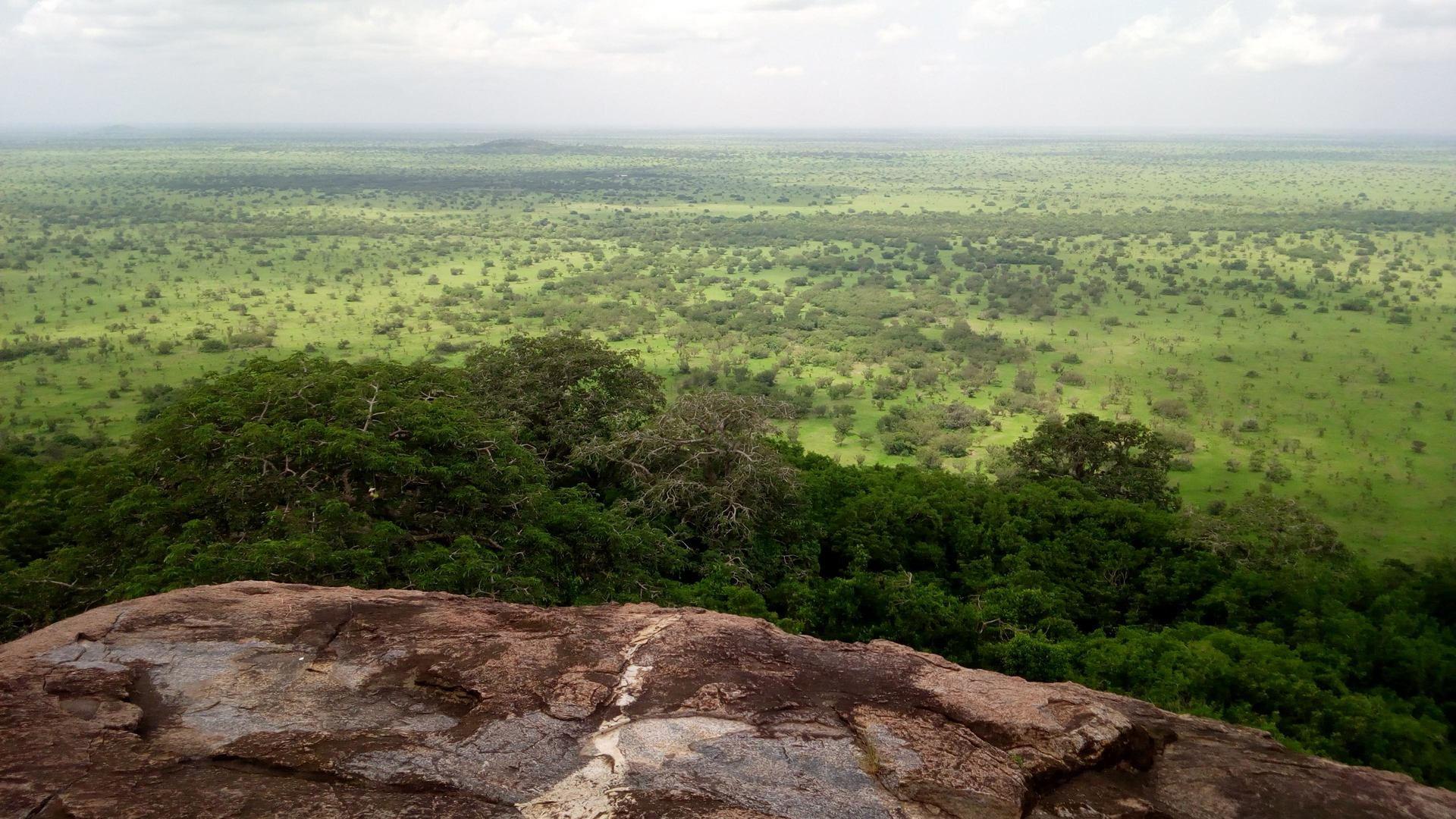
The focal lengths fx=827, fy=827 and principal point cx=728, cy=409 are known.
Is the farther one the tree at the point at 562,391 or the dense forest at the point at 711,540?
the tree at the point at 562,391

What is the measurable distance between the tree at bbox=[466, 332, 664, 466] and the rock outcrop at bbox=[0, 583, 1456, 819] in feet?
41.0

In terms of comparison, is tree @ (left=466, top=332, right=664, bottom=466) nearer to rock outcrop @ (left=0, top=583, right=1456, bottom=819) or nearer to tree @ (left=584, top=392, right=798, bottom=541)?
tree @ (left=584, top=392, right=798, bottom=541)

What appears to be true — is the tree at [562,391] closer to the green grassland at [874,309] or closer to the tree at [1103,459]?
the green grassland at [874,309]

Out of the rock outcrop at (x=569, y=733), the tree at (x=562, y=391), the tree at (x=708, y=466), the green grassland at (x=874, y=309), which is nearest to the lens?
the rock outcrop at (x=569, y=733)

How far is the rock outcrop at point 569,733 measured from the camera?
6066 mm

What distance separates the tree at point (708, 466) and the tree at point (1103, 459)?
8905 millimetres

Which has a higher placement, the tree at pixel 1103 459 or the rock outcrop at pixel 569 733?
the rock outcrop at pixel 569 733

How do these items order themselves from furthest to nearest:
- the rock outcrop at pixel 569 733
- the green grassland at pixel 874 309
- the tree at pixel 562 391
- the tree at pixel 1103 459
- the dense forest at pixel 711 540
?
the green grassland at pixel 874 309, the tree at pixel 1103 459, the tree at pixel 562 391, the dense forest at pixel 711 540, the rock outcrop at pixel 569 733

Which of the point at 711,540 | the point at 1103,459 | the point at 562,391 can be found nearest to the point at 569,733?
the point at 711,540

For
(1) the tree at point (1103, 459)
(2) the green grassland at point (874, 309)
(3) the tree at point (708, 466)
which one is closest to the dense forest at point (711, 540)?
(3) the tree at point (708, 466)

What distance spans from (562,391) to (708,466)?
479 centimetres

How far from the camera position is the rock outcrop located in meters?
6.07

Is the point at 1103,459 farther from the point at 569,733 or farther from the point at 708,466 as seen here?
the point at 569,733

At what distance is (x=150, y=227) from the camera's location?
94500 millimetres
